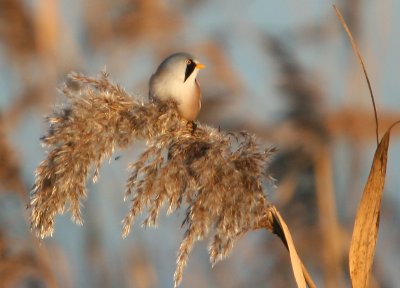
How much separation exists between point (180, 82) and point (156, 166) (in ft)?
2.76

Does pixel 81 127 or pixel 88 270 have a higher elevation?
pixel 81 127

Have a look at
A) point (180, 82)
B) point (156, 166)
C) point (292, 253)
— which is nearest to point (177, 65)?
point (180, 82)

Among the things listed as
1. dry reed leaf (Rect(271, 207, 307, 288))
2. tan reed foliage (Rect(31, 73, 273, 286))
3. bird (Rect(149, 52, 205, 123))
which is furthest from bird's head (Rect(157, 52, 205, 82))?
dry reed leaf (Rect(271, 207, 307, 288))

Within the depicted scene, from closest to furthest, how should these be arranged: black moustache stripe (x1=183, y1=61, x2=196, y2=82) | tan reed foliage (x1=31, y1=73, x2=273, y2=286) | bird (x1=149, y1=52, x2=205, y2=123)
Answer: tan reed foliage (x1=31, y1=73, x2=273, y2=286), bird (x1=149, y1=52, x2=205, y2=123), black moustache stripe (x1=183, y1=61, x2=196, y2=82)

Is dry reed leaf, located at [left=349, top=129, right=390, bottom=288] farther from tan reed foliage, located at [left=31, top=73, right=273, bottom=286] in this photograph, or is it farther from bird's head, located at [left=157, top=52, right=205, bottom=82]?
bird's head, located at [left=157, top=52, right=205, bottom=82]

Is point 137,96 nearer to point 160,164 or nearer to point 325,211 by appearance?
point 160,164

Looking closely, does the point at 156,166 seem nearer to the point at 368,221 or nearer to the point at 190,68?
the point at 368,221

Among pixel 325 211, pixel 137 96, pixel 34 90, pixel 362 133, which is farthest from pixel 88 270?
pixel 137 96

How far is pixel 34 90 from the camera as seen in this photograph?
171 inches

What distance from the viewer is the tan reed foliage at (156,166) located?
185cm

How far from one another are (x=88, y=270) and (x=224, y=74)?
122 cm

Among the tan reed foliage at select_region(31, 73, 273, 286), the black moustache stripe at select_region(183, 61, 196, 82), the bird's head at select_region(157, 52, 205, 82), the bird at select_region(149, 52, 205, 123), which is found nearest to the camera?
the tan reed foliage at select_region(31, 73, 273, 286)

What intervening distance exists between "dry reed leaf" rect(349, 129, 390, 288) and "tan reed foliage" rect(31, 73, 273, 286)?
229 mm

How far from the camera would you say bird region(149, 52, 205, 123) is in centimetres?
266
